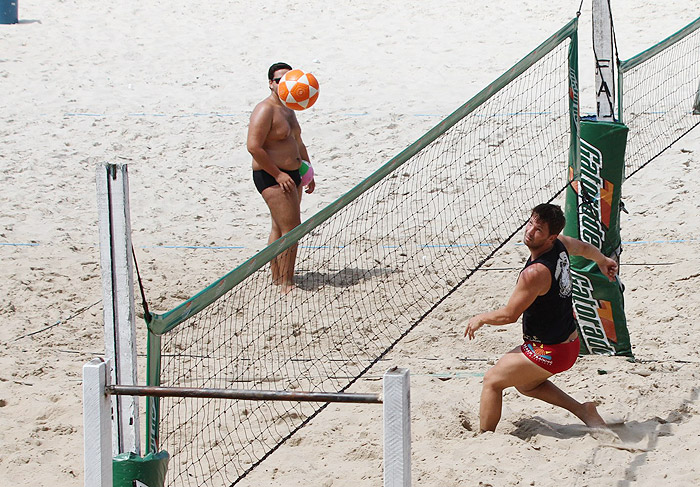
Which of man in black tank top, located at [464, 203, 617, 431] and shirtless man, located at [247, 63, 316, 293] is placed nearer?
man in black tank top, located at [464, 203, 617, 431]

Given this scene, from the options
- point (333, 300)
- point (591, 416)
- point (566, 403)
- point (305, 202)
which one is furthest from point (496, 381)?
point (305, 202)

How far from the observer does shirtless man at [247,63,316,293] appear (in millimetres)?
6551

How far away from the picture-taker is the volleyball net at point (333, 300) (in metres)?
4.27

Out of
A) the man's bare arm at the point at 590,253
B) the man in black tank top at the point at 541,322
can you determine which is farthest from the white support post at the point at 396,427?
the man's bare arm at the point at 590,253

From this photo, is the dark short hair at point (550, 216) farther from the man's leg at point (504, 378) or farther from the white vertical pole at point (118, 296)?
the white vertical pole at point (118, 296)

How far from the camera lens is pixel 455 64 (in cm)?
1143

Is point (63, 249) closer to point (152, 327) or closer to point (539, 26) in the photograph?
point (152, 327)

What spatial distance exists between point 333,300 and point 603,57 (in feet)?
8.32

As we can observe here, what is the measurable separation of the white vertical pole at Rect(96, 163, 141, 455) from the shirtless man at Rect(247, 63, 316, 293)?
3.41 metres

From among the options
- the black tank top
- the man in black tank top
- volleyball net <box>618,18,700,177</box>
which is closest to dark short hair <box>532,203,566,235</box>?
the man in black tank top

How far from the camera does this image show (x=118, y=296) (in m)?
3.13

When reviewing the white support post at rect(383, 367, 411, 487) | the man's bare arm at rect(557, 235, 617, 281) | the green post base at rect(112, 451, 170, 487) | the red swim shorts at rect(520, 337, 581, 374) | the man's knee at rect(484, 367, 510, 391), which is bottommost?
the green post base at rect(112, 451, 170, 487)

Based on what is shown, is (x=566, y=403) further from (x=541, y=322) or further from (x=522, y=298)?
(x=522, y=298)

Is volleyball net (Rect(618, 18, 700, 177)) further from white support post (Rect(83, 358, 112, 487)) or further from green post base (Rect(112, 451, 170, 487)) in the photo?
white support post (Rect(83, 358, 112, 487))
